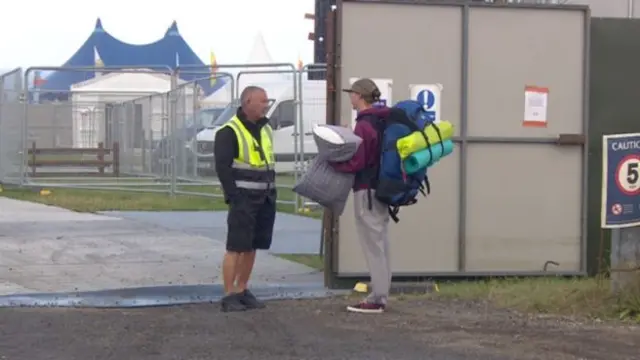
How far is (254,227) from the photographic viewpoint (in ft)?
27.4

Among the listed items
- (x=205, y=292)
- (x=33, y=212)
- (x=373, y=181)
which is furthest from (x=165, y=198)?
(x=373, y=181)

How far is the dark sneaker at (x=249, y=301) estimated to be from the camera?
8320mm

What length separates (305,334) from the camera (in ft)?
24.4

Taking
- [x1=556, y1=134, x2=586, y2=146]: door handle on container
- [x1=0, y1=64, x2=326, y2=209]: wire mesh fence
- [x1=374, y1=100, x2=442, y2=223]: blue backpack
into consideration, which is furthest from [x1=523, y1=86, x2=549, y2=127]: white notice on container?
[x1=0, y1=64, x2=326, y2=209]: wire mesh fence

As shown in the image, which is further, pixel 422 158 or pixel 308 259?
pixel 308 259

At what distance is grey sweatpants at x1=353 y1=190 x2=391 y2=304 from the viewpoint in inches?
320

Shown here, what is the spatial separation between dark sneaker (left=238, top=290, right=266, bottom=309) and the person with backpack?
789 millimetres

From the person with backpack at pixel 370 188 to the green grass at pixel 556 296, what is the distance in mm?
998

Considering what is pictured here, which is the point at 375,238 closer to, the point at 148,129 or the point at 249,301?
the point at 249,301

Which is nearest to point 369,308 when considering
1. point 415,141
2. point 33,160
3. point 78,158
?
point 415,141

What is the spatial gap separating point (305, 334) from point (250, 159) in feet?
4.98

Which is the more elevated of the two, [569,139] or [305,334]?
[569,139]

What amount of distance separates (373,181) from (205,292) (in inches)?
76.1

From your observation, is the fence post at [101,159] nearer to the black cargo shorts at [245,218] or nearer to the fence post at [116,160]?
the fence post at [116,160]
